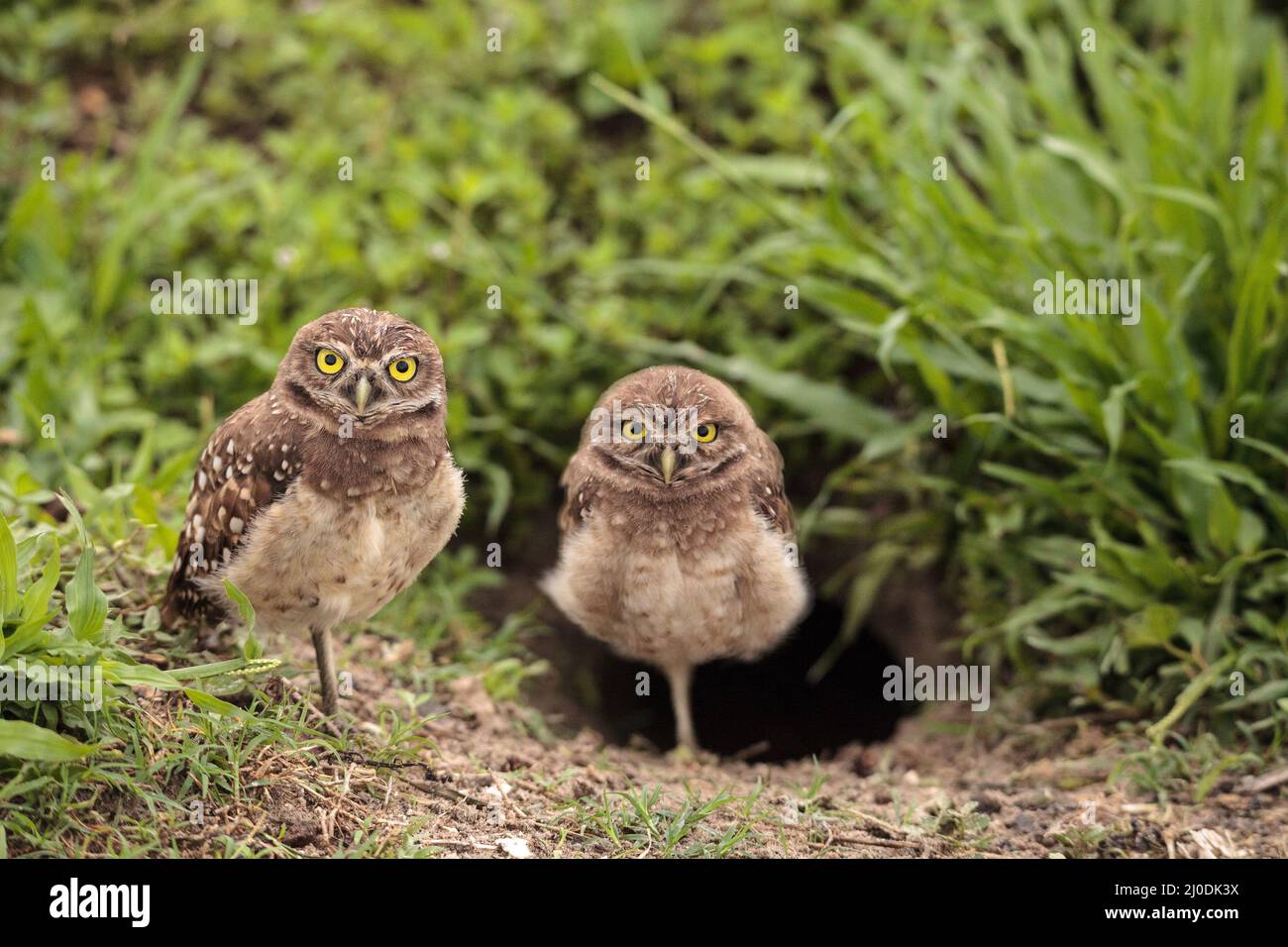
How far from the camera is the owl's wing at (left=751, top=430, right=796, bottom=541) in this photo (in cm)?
414

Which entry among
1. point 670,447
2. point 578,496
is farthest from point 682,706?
point 670,447

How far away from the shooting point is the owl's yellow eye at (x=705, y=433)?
12.7 feet

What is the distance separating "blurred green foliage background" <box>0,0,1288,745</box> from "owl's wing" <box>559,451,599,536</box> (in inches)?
32.7

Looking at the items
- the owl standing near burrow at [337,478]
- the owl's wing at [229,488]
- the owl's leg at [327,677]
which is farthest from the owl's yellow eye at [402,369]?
the owl's leg at [327,677]

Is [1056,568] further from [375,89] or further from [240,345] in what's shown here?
[375,89]

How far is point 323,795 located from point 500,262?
9.83ft

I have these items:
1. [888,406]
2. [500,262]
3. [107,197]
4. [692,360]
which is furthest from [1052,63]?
[107,197]

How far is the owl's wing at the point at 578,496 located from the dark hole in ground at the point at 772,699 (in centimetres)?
138

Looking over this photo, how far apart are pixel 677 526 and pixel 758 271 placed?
94.7 inches

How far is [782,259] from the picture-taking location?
19.2ft

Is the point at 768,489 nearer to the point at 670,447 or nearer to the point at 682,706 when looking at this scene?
the point at 670,447

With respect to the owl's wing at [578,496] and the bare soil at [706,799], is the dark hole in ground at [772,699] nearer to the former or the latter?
the bare soil at [706,799]

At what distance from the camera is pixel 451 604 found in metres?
4.96

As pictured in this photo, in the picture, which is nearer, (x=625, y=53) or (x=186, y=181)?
(x=186, y=181)
